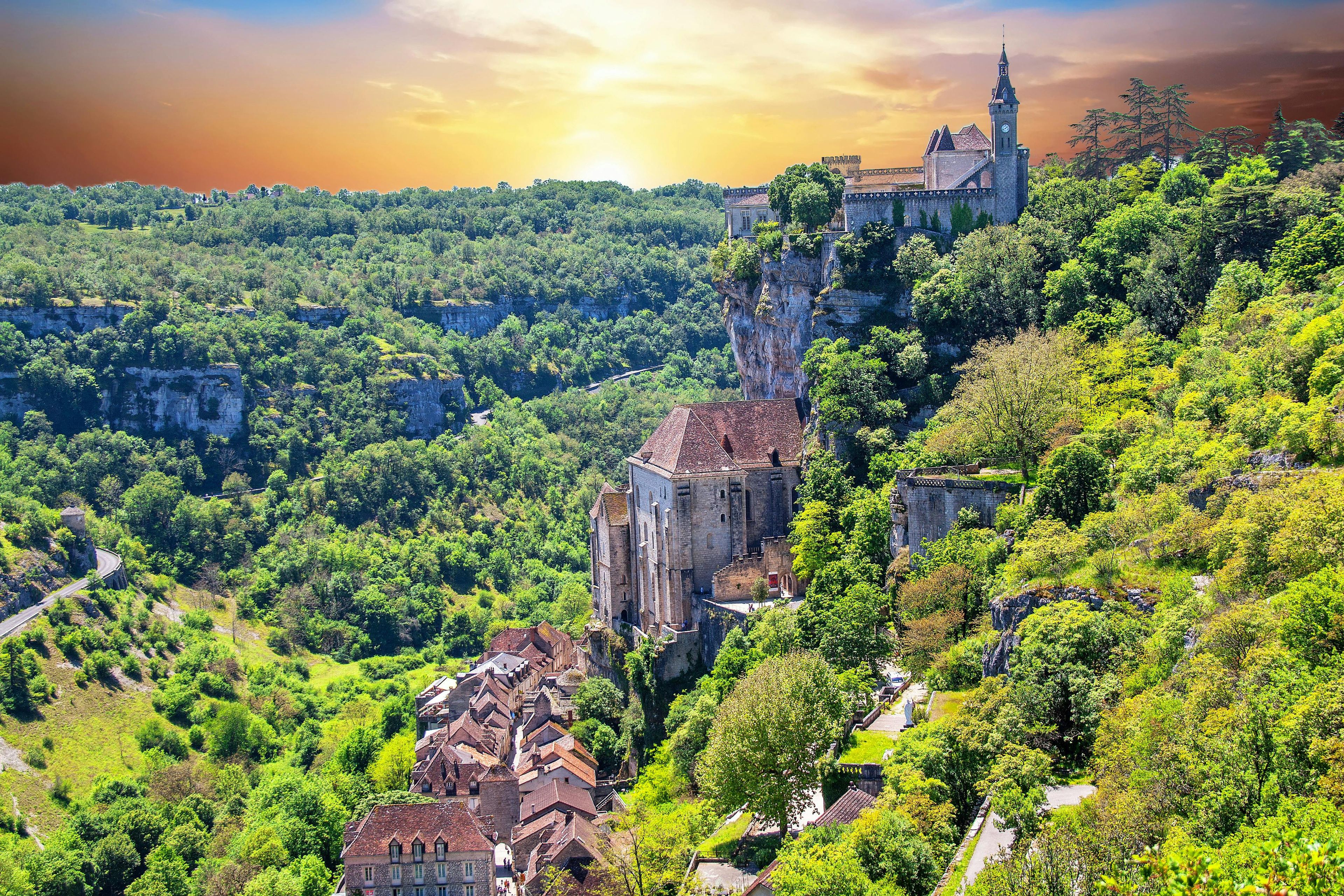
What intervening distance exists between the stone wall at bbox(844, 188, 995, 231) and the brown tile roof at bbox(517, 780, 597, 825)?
1238 inches

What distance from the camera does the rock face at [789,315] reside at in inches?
2464

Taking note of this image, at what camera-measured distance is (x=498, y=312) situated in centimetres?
17150

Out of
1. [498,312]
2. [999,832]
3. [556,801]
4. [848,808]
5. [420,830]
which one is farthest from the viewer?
[498,312]

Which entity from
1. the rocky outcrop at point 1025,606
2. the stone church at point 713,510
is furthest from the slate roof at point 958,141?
the rocky outcrop at point 1025,606

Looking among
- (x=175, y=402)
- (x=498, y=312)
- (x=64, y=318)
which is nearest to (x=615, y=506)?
(x=175, y=402)

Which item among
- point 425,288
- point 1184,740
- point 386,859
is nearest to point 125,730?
point 386,859

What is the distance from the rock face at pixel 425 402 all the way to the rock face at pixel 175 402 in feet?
59.7

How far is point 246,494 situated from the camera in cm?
12344

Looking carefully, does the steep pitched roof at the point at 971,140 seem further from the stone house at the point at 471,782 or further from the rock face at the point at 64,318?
the rock face at the point at 64,318

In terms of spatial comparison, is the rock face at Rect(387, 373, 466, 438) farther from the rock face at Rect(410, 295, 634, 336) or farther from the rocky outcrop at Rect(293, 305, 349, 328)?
the rock face at Rect(410, 295, 634, 336)

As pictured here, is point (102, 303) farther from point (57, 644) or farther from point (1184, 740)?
point (1184, 740)

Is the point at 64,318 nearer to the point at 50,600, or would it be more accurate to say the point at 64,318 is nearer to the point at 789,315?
the point at 50,600

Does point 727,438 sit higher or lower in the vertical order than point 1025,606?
higher

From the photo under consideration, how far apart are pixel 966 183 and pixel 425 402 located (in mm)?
90556
